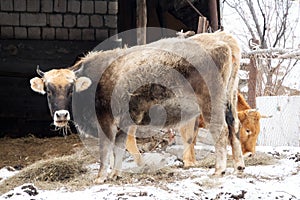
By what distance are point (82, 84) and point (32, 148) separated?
291 centimetres

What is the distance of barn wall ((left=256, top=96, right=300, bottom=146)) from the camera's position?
37.6 ft

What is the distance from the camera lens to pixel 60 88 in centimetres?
600

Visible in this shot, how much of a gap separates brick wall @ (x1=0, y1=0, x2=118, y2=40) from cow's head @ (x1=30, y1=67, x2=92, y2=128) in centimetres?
314

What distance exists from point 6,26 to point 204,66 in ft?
13.5

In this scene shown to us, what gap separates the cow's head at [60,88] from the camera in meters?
5.83

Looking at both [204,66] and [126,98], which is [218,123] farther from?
[126,98]

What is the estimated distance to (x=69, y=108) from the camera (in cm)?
614

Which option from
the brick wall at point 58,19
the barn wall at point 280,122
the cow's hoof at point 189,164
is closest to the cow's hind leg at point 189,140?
the cow's hoof at point 189,164

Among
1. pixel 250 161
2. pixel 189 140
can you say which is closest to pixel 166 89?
pixel 189 140

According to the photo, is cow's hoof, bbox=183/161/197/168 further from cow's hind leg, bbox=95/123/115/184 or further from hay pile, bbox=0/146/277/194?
cow's hind leg, bbox=95/123/115/184

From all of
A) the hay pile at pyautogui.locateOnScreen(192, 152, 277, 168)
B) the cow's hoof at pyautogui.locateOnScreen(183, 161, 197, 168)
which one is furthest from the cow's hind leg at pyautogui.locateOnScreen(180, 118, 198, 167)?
the hay pile at pyautogui.locateOnScreen(192, 152, 277, 168)

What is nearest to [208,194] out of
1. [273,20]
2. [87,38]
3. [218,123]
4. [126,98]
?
[218,123]

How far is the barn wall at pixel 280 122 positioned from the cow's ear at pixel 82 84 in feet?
20.3

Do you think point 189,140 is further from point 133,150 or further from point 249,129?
point 249,129
